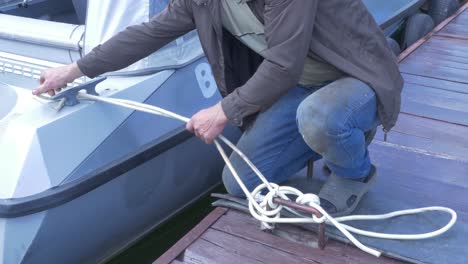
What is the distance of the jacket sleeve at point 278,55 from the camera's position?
6.09 ft

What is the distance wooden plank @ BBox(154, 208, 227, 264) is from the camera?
2.18m

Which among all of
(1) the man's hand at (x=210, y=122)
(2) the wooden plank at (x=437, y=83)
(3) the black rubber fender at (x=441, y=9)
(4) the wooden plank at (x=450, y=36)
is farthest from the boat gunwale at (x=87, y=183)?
(3) the black rubber fender at (x=441, y=9)

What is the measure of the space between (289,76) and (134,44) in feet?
2.35

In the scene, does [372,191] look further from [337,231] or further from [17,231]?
[17,231]

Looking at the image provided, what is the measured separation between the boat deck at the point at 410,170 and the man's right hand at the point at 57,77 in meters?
0.80

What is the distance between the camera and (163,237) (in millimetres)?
3424

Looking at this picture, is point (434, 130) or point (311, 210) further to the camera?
point (434, 130)

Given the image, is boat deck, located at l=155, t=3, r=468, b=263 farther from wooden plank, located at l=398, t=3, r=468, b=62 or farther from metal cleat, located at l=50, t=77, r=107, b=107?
metal cleat, located at l=50, t=77, r=107, b=107

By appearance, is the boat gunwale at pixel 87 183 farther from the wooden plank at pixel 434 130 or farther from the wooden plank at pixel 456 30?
the wooden plank at pixel 456 30

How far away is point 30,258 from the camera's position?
7.70ft

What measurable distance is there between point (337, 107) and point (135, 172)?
3.44ft

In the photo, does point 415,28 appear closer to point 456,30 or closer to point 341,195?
point 456,30

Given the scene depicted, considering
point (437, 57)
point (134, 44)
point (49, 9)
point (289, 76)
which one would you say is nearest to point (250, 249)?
point (289, 76)

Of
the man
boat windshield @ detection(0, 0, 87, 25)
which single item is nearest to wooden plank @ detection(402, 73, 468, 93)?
the man
